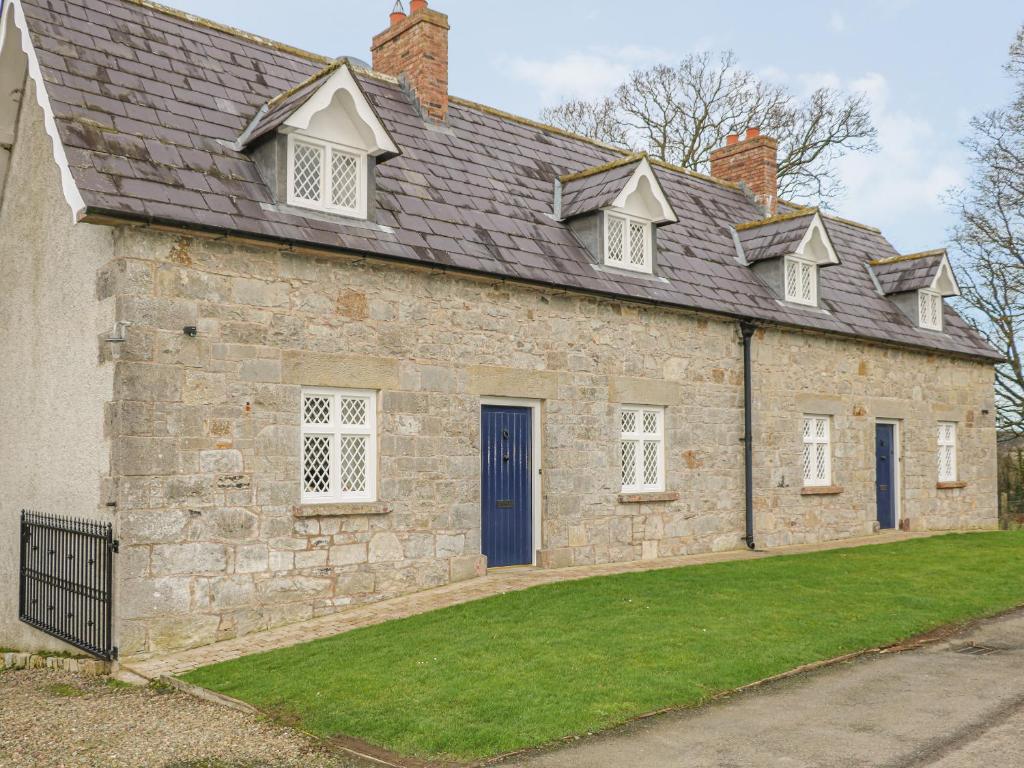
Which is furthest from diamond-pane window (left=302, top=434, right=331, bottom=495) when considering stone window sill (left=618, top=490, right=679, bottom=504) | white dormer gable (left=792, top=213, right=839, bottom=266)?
white dormer gable (left=792, top=213, right=839, bottom=266)

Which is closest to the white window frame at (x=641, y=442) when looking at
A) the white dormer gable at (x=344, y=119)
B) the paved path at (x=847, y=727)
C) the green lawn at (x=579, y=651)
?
the green lawn at (x=579, y=651)

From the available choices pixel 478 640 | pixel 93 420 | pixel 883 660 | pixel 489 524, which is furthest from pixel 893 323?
pixel 93 420

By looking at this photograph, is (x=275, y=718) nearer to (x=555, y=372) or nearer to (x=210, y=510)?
(x=210, y=510)

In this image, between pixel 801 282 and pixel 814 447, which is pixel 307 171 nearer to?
pixel 801 282

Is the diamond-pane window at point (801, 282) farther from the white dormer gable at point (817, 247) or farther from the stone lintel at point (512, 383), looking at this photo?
the stone lintel at point (512, 383)

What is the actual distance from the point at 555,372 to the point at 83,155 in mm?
6537

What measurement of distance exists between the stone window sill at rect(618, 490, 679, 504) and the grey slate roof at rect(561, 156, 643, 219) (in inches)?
172

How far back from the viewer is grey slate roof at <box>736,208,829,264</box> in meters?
17.7

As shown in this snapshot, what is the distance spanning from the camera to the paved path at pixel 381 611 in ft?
30.3

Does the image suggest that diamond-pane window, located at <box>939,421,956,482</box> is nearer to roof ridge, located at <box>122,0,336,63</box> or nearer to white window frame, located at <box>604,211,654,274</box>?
white window frame, located at <box>604,211,654,274</box>

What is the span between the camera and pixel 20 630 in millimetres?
11914

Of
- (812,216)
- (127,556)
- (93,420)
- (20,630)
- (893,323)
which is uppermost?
(812,216)

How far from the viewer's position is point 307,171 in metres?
11.7

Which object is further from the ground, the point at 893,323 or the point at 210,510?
the point at 893,323
